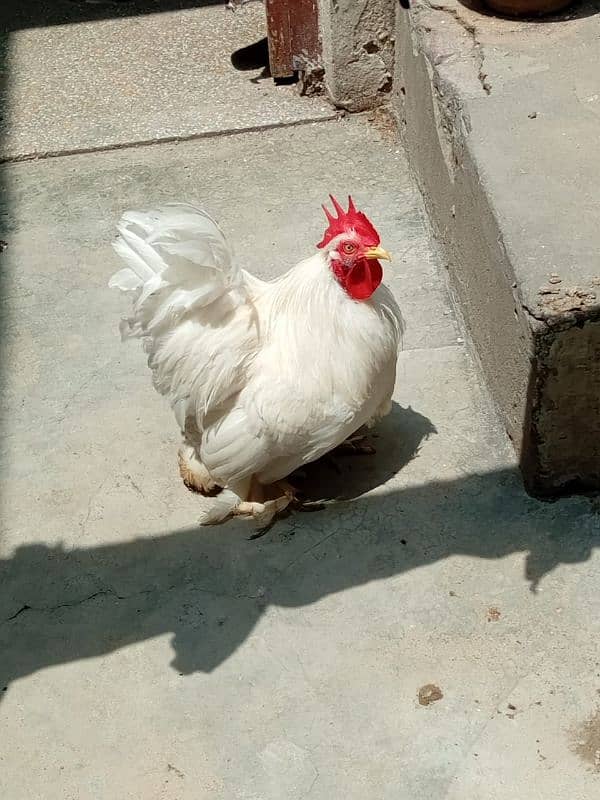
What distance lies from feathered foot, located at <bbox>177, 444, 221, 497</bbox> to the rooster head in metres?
1.03

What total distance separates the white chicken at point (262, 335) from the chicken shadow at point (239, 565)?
42 cm

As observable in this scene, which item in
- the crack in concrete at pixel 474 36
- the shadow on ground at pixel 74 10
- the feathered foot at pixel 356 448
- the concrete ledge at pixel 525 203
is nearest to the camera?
the concrete ledge at pixel 525 203

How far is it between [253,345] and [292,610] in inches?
40.2

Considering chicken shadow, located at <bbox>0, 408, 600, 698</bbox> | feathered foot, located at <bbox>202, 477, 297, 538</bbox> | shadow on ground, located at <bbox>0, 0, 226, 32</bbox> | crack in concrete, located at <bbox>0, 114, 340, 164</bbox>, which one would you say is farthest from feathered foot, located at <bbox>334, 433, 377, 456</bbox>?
shadow on ground, located at <bbox>0, 0, 226, 32</bbox>

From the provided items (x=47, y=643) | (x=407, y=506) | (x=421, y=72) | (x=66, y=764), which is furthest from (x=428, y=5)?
(x=66, y=764)

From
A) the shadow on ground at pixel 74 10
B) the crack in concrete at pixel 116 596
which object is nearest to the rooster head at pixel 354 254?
the crack in concrete at pixel 116 596

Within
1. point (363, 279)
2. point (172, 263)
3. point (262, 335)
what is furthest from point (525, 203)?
point (172, 263)

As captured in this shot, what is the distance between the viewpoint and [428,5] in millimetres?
5402

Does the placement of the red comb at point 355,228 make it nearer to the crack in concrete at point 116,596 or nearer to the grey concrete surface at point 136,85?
the crack in concrete at point 116,596

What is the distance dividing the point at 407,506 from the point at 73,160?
3.66 metres

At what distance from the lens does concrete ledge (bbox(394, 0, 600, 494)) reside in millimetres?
3529

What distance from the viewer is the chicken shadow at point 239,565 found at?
3.59 metres

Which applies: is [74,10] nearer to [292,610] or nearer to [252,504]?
[252,504]

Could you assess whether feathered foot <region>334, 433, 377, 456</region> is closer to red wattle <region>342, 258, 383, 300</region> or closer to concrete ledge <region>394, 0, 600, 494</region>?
concrete ledge <region>394, 0, 600, 494</region>
